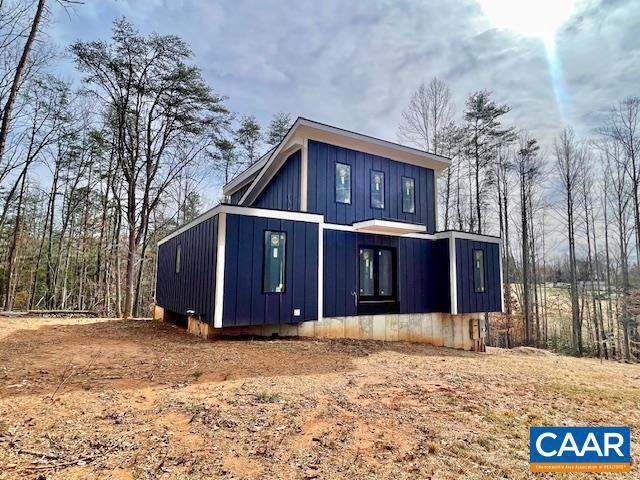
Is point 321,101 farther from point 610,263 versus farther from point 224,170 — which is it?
point 610,263

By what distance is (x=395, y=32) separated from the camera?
32.1 feet

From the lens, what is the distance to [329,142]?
8.83 meters

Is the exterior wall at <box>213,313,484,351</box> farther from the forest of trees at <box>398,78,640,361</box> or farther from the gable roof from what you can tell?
the forest of trees at <box>398,78,640,361</box>

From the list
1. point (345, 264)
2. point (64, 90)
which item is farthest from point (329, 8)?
point (64, 90)

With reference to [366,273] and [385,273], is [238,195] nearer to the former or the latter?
[366,273]

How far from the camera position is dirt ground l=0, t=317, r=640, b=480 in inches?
88.0

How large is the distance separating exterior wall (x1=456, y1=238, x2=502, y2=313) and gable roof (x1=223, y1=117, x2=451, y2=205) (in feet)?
9.11

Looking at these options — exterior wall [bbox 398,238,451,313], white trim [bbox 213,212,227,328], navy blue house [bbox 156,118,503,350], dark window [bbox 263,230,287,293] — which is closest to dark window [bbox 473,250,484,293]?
navy blue house [bbox 156,118,503,350]

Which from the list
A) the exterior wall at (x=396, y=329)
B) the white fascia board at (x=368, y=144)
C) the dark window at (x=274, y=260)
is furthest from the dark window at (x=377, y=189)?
the dark window at (x=274, y=260)

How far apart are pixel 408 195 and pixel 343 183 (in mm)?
2424

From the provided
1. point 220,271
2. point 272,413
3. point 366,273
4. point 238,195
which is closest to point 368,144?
point 366,273

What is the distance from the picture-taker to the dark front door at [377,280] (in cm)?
889

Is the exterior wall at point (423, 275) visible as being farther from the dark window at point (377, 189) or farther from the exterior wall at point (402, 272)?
the dark window at point (377, 189)

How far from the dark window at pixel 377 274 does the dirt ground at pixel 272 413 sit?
10.8 ft
